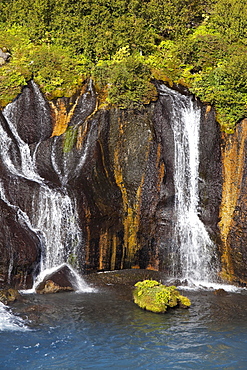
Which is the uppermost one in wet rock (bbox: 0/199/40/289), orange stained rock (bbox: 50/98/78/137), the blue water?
orange stained rock (bbox: 50/98/78/137)

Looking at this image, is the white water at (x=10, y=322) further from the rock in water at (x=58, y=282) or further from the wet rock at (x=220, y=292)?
the wet rock at (x=220, y=292)

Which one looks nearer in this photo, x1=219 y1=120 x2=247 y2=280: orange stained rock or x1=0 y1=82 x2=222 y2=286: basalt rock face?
x1=0 y1=82 x2=222 y2=286: basalt rock face

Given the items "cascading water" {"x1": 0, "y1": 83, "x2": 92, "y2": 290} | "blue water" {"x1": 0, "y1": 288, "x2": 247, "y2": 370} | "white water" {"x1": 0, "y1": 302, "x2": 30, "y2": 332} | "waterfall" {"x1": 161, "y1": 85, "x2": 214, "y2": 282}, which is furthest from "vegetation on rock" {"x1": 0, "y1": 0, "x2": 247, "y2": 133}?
"white water" {"x1": 0, "y1": 302, "x2": 30, "y2": 332}

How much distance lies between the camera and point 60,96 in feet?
62.0

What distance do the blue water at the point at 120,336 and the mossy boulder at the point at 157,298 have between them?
0.24 m

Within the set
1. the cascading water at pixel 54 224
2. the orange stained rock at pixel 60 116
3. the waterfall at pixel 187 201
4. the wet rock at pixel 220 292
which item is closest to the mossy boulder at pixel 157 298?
the wet rock at pixel 220 292

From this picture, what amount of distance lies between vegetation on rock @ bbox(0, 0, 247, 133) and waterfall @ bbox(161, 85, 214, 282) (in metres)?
1.11

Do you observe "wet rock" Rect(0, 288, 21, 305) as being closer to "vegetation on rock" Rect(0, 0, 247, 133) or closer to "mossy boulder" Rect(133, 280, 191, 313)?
"mossy boulder" Rect(133, 280, 191, 313)

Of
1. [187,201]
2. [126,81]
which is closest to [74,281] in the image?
[187,201]

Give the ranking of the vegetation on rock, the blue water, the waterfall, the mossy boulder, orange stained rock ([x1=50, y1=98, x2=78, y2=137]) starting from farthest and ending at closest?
1. orange stained rock ([x1=50, y1=98, x2=78, y2=137])
2. the vegetation on rock
3. the waterfall
4. the mossy boulder
5. the blue water

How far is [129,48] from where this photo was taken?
2188cm

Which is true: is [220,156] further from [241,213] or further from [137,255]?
[137,255]

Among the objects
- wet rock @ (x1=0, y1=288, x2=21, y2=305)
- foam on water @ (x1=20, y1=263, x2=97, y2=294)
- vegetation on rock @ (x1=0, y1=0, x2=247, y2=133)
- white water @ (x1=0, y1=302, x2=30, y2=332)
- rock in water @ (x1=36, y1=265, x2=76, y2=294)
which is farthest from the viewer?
vegetation on rock @ (x1=0, y1=0, x2=247, y2=133)

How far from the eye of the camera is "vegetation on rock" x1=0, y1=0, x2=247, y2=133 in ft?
58.5
